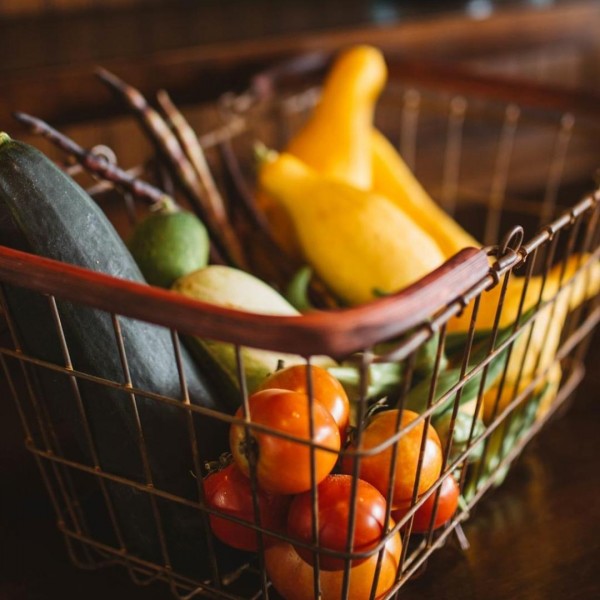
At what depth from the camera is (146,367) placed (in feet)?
1.43

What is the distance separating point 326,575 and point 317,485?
0.06 metres

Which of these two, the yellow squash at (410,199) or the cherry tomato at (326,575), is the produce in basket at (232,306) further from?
the yellow squash at (410,199)

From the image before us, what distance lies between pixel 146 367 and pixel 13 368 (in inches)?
13.5

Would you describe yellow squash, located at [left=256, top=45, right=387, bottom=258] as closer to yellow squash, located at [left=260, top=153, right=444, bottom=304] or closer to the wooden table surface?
yellow squash, located at [left=260, top=153, right=444, bottom=304]

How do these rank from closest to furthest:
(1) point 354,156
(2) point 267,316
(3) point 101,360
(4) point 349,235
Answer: (2) point 267,316, (3) point 101,360, (4) point 349,235, (1) point 354,156

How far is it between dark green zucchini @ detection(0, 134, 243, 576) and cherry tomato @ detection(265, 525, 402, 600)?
7cm

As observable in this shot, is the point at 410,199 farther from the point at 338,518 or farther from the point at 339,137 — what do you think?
the point at 338,518

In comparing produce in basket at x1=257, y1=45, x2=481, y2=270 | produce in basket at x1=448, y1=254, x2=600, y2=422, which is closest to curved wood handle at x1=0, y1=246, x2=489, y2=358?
produce in basket at x1=448, y1=254, x2=600, y2=422

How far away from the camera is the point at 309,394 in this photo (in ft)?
1.02

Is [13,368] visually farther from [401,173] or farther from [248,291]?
[401,173]

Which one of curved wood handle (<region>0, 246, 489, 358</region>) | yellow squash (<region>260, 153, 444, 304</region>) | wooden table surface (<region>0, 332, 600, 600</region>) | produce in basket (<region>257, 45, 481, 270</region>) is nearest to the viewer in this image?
curved wood handle (<region>0, 246, 489, 358</region>)


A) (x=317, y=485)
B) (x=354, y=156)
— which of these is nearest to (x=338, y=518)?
(x=317, y=485)

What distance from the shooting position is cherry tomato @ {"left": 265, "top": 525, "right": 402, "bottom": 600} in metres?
0.40

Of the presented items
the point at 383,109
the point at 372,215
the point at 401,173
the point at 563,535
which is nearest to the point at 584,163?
the point at 383,109
